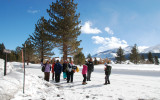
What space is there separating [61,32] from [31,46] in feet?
47.1

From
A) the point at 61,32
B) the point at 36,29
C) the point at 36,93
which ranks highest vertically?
the point at 36,29

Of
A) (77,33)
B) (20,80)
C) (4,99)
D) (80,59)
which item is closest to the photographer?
(4,99)

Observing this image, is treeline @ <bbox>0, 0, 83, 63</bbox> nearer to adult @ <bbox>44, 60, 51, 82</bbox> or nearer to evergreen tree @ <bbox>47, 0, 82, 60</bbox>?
evergreen tree @ <bbox>47, 0, 82, 60</bbox>

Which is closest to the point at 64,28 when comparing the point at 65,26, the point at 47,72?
the point at 65,26

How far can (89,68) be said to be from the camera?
9.98m

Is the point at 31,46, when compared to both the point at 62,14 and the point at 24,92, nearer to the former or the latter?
the point at 62,14

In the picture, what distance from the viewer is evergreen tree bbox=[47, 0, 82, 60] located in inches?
745

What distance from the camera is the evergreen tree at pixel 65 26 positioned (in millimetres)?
18922

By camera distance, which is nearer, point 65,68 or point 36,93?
point 36,93

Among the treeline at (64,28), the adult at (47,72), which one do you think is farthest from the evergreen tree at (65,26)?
the adult at (47,72)

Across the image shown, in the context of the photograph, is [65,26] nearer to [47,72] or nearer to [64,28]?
[64,28]

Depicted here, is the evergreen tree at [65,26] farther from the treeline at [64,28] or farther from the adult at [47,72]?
the adult at [47,72]

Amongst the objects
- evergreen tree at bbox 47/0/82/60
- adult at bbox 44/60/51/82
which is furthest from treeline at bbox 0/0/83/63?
adult at bbox 44/60/51/82

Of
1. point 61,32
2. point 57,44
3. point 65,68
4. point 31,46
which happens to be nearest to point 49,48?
point 31,46
